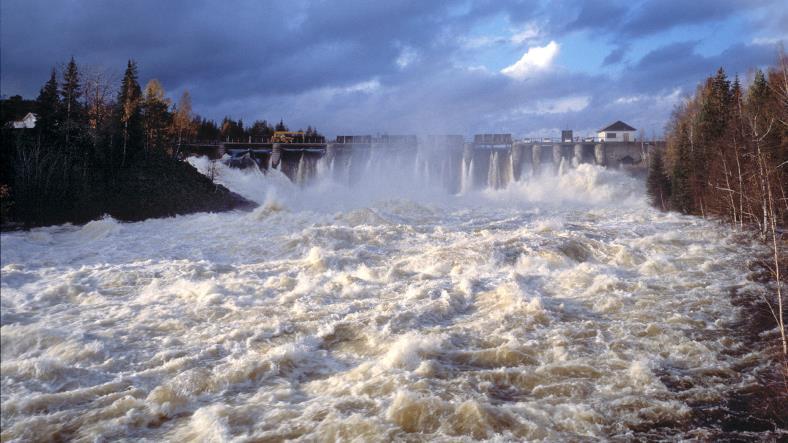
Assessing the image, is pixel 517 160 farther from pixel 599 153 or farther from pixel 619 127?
pixel 619 127

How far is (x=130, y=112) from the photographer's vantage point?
4166 cm

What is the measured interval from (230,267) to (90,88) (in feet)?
99.9

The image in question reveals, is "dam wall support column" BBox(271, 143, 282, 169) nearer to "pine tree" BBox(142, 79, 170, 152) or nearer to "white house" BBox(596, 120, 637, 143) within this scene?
"pine tree" BBox(142, 79, 170, 152)

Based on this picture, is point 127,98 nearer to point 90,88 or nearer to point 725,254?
point 90,88

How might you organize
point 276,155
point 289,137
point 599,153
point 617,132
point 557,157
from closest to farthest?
point 599,153 < point 557,157 < point 276,155 < point 289,137 < point 617,132

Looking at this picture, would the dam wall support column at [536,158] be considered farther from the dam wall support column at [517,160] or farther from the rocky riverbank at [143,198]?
the rocky riverbank at [143,198]

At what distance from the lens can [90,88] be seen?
126ft

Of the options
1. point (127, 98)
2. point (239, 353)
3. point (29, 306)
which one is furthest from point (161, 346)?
point (127, 98)

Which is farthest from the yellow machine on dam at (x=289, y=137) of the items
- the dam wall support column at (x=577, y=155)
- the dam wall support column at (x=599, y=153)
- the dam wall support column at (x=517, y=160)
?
the dam wall support column at (x=599, y=153)

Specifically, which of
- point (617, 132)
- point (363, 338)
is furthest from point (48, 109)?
point (617, 132)

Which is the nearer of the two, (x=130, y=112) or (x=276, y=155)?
(x=130, y=112)

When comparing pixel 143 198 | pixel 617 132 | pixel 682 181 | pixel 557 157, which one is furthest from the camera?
pixel 617 132

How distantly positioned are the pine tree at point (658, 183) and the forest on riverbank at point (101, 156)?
32.2 meters

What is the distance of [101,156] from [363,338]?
30157 millimetres
